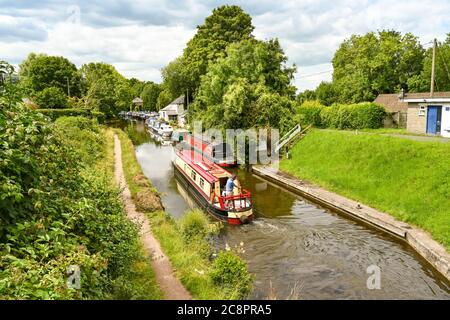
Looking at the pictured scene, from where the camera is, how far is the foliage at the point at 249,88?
28.9 m

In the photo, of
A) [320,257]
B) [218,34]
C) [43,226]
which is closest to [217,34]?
[218,34]

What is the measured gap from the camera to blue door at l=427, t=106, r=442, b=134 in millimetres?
24656

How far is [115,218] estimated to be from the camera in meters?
8.37

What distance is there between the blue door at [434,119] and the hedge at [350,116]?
4367mm

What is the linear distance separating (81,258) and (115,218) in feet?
11.4

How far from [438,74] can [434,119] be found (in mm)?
14521

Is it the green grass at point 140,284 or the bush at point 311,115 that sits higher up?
the bush at point 311,115

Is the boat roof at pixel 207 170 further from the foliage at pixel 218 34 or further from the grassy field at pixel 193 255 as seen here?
the foliage at pixel 218 34

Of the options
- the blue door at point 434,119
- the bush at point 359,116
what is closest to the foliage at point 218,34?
the bush at point 359,116

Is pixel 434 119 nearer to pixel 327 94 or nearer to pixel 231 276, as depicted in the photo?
pixel 231 276

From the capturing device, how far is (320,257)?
12680 millimetres

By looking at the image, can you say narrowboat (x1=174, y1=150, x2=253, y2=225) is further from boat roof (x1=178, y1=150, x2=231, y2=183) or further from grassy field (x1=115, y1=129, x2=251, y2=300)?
grassy field (x1=115, y1=129, x2=251, y2=300)

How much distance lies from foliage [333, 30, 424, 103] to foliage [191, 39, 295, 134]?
13.4 metres
